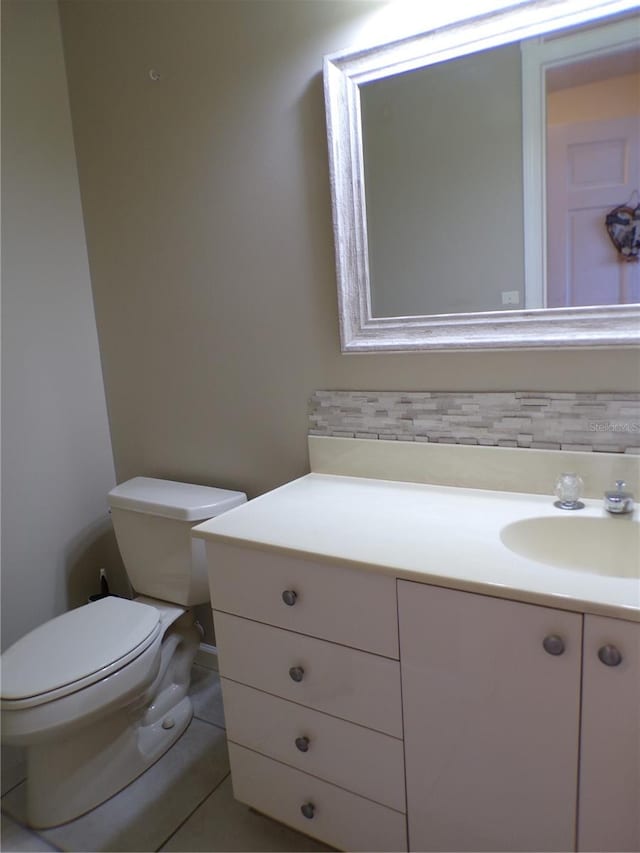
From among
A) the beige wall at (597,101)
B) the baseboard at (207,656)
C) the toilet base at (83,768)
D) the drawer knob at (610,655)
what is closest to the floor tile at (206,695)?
the baseboard at (207,656)

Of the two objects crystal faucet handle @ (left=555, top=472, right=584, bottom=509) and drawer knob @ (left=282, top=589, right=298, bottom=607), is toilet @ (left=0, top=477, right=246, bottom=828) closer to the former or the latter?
drawer knob @ (left=282, top=589, right=298, bottom=607)

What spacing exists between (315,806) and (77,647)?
2.26 feet

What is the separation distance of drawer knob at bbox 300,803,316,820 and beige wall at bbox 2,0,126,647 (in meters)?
1.07

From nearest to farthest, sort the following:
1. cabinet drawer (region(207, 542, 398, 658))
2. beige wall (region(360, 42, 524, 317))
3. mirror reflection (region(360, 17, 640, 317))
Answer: cabinet drawer (region(207, 542, 398, 658)) < mirror reflection (region(360, 17, 640, 317)) < beige wall (region(360, 42, 524, 317))

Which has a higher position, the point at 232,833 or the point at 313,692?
the point at 313,692

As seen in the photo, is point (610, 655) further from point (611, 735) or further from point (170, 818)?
point (170, 818)

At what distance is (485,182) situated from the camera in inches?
49.9

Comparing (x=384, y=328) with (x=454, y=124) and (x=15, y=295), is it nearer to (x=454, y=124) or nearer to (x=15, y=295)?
(x=454, y=124)

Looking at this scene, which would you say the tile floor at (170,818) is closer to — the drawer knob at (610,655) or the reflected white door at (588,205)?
the drawer knob at (610,655)

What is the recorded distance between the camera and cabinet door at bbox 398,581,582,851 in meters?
0.88

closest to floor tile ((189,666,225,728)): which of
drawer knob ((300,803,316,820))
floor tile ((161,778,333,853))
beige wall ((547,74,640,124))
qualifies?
floor tile ((161,778,333,853))

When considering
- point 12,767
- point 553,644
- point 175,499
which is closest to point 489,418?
point 553,644

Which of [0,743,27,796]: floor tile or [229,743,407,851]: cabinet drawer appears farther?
[0,743,27,796]: floor tile

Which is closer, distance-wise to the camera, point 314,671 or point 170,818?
point 314,671
